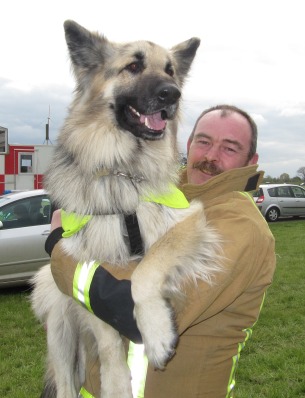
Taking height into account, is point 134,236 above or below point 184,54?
below

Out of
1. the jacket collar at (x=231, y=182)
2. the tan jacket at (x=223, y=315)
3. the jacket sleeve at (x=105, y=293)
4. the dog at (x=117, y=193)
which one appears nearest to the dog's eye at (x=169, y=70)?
the dog at (x=117, y=193)

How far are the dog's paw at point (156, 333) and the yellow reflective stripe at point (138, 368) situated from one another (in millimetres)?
77

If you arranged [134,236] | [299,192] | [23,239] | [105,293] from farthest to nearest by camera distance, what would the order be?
[299,192] < [23,239] < [134,236] < [105,293]

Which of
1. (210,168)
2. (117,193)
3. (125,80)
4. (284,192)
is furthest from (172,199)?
(284,192)

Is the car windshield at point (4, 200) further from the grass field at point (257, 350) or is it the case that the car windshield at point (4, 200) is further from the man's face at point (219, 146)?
the man's face at point (219, 146)

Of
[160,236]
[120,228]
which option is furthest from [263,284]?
[120,228]

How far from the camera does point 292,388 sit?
4680mm

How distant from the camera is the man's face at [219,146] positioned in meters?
2.89

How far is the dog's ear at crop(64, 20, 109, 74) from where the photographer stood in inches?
112

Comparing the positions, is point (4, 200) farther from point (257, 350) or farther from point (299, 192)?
point (299, 192)

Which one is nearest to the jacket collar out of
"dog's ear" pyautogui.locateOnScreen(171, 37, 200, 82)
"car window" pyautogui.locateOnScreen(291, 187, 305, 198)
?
"dog's ear" pyautogui.locateOnScreen(171, 37, 200, 82)

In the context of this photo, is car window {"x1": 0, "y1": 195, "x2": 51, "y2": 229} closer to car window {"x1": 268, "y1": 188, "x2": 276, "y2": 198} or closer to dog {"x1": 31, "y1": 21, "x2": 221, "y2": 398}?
dog {"x1": 31, "y1": 21, "x2": 221, "y2": 398}

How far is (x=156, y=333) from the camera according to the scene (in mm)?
2068

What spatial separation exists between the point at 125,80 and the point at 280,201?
18.3 meters
